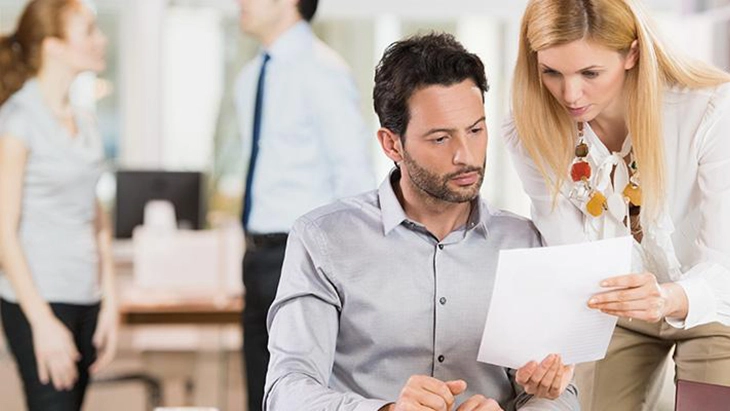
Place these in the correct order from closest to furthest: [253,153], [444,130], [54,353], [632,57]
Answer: [444,130]
[632,57]
[54,353]
[253,153]

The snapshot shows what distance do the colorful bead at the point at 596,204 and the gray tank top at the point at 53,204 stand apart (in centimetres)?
175

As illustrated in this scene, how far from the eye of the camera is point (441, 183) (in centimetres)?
192

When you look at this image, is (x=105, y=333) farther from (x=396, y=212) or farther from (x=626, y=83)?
(x=626, y=83)

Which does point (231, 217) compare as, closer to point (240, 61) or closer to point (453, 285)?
point (240, 61)

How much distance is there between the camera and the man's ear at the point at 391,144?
2.01 meters

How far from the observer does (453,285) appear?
6.48 feet

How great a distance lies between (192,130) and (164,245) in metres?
2.87

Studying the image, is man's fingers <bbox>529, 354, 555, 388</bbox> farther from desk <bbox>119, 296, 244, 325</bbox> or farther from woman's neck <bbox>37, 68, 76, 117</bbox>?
desk <bbox>119, 296, 244, 325</bbox>

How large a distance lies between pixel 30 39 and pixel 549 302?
228 cm

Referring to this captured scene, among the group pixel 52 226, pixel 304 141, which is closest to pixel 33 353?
pixel 52 226

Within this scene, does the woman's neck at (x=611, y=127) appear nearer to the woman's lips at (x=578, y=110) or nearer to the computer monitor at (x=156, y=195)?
the woman's lips at (x=578, y=110)

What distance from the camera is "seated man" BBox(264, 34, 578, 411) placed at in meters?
1.92

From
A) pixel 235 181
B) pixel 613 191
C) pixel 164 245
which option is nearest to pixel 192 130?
pixel 235 181

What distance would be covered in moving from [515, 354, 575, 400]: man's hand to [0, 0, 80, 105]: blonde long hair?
2209 mm
